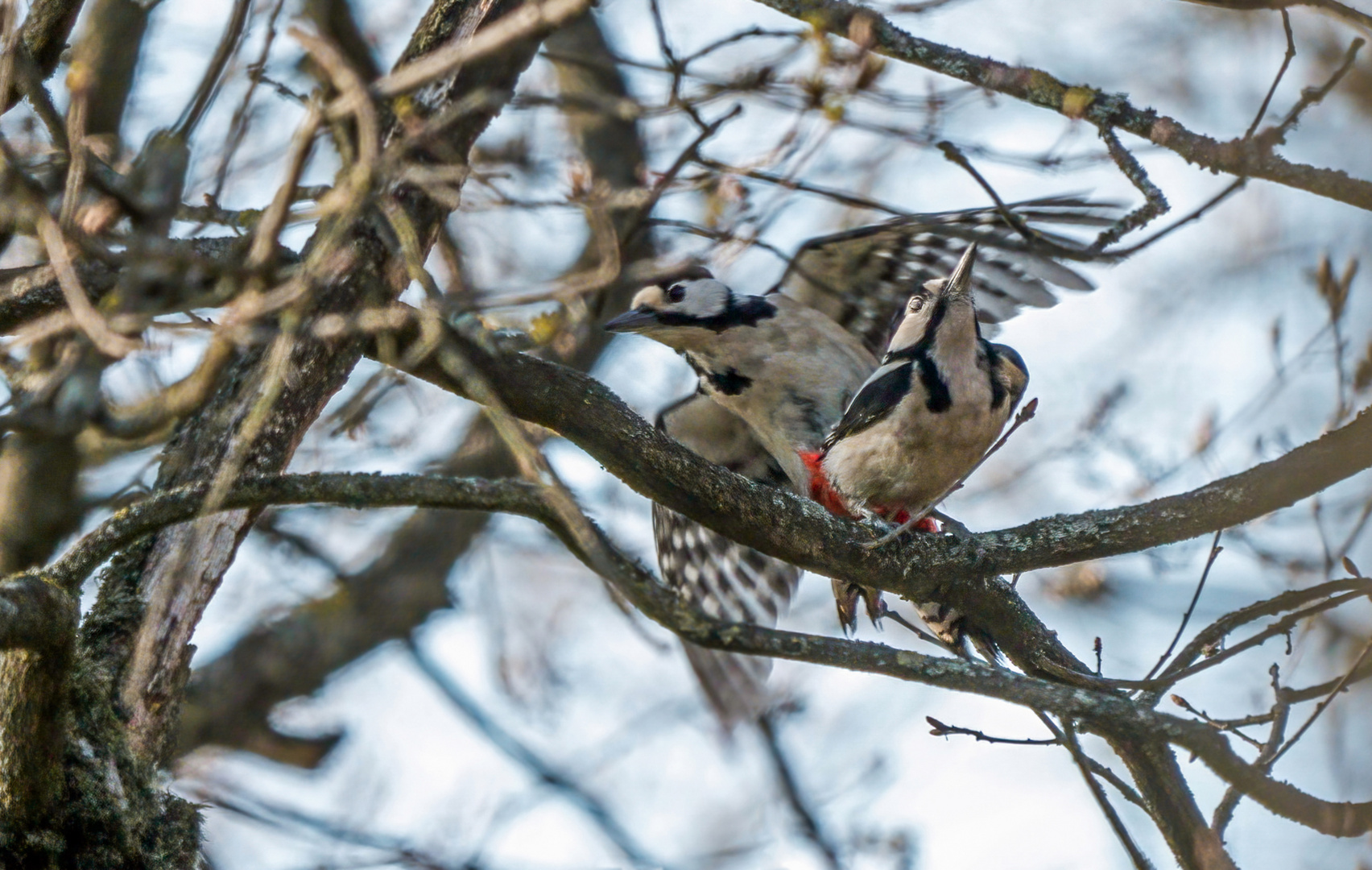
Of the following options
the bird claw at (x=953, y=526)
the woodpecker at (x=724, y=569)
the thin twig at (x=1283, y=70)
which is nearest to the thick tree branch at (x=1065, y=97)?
the thin twig at (x=1283, y=70)

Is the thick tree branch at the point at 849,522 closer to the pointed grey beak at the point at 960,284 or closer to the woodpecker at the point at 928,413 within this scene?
the woodpecker at the point at 928,413

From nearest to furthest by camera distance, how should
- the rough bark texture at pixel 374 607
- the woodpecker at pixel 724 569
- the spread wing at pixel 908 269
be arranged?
1. the spread wing at pixel 908 269
2. the woodpecker at pixel 724 569
3. the rough bark texture at pixel 374 607

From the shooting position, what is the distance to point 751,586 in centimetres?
634

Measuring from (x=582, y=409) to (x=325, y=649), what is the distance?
13.1 feet

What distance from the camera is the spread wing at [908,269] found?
16.6 feet

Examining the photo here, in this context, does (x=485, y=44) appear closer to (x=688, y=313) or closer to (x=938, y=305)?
(x=938, y=305)

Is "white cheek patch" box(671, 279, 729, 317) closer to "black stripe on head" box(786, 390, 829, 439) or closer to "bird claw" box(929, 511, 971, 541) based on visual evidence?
"black stripe on head" box(786, 390, 829, 439)

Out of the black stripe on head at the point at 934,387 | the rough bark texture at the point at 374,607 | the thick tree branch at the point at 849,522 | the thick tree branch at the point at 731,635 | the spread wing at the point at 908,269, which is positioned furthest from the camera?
the rough bark texture at the point at 374,607

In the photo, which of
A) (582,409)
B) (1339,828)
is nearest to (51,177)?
(582,409)

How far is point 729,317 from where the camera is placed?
5.41 m

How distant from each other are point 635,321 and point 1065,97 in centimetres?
224

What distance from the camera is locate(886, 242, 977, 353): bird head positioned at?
14.5ft

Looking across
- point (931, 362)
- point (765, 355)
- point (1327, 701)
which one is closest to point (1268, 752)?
point (1327, 701)

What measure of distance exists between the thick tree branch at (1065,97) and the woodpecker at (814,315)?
120 centimetres
